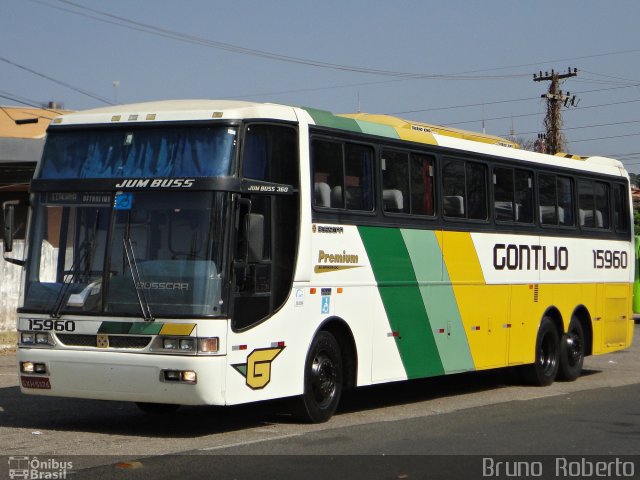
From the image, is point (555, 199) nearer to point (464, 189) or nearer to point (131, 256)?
point (464, 189)

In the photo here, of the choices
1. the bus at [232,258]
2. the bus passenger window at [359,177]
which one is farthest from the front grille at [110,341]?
the bus passenger window at [359,177]

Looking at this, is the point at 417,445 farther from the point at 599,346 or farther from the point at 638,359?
the point at 638,359

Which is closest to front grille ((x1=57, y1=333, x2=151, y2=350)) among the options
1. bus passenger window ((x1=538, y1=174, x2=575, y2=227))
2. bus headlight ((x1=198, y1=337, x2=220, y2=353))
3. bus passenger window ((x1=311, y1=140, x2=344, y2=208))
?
bus headlight ((x1=198, y1=337, x2=220, y2=353))

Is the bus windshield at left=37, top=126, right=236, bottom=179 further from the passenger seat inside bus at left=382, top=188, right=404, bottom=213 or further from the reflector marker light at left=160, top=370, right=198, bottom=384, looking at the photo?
the passenger seat inside bus at left=382, top=188, right=404, bottom=213

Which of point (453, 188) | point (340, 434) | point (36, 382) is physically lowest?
point (340, 434)

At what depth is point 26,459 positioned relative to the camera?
9766 mm

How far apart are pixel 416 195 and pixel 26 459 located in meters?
6.35

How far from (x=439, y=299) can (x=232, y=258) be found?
14.4ft

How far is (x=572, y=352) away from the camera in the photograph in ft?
60.0

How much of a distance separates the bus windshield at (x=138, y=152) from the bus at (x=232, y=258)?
16 mm

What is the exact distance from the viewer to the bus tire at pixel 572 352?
18.0 m

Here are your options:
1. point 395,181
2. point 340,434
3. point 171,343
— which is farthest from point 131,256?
point 395,181

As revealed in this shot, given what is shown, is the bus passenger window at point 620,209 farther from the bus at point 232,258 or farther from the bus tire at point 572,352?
the bus at point 232,258

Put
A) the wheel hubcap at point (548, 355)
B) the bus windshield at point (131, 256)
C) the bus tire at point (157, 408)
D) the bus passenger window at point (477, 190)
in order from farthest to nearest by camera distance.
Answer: the wheel hubcap at point (548, 355) → the bus passenger window at point (477, 190) → the bus tire at point (157, 408) → the bus windshield at point (131, 256)
